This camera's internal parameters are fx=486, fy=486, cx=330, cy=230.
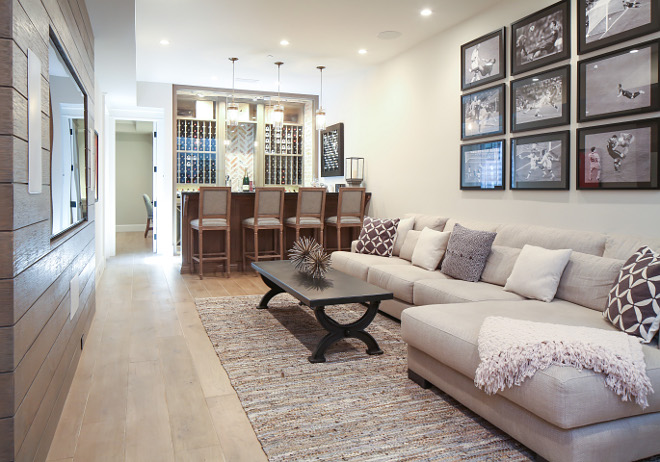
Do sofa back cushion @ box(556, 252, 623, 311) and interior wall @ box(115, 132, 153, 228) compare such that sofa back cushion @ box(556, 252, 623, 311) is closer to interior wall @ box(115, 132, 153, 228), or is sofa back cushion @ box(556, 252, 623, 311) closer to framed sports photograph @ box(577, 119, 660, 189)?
framed sports photograph @ box(577, 119, 660, 189)

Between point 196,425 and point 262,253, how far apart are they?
14.2 ft

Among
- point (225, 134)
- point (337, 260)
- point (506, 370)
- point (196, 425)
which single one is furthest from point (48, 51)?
point (225, 134)

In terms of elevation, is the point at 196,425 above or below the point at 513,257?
below

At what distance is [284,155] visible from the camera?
876 cm

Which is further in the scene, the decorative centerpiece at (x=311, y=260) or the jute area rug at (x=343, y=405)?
the decorative centerpiece at (x=311, y=260)

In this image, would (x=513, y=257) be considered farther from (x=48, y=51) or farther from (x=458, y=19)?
(x=48, y=51)

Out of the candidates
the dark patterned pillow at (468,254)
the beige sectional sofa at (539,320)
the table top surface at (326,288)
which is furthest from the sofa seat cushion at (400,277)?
the table top surface at (326,288)

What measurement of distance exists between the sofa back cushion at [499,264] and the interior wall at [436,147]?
0.50 m

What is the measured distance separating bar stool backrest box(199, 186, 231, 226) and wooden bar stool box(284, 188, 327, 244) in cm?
89

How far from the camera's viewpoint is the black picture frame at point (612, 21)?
3.02 m

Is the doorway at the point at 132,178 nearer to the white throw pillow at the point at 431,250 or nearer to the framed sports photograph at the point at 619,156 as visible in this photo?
the white throw pillow at the point at 431,250

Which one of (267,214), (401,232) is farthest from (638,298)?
(267,214)

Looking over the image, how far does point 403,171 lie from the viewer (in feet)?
19.4

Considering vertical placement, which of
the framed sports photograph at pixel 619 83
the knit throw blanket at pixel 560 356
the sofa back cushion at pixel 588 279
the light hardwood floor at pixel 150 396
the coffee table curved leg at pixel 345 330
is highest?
the framed sports photograph at pixel 619 83
